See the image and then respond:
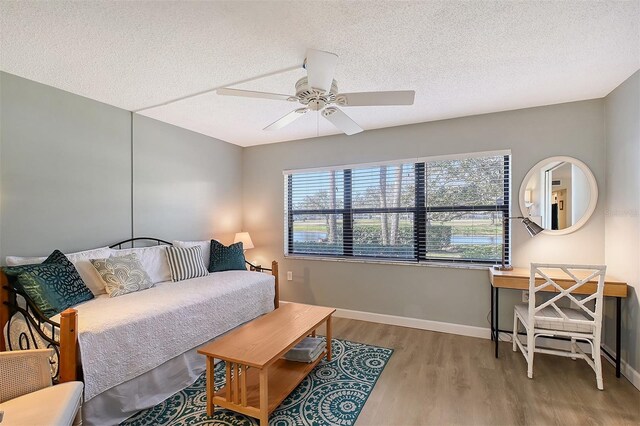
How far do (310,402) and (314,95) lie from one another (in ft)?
6.89

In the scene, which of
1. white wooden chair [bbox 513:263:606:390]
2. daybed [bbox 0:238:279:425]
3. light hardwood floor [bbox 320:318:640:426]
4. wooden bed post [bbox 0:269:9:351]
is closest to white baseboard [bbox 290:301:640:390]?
light hardwood floor [bbox 320:318:640:426]

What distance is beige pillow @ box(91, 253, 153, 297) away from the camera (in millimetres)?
2471

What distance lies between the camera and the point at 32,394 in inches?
55.4

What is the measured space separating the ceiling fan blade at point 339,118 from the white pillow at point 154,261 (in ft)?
7.33

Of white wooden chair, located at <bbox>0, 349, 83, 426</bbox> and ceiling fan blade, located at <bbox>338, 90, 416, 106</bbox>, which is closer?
white wooden chair, located at <bbox>0, 349, 83, 426</bbox>

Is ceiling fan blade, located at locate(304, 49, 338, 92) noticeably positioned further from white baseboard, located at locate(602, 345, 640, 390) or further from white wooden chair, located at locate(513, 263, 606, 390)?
white baseboard, located at locate(602, 345, 640, 390)

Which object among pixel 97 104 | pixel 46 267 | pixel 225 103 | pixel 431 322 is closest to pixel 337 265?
pixel 431 322

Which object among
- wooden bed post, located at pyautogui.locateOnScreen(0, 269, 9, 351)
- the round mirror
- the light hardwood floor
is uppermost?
the round mirror

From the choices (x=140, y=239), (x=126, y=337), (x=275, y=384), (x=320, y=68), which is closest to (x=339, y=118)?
(x=320, y=68)

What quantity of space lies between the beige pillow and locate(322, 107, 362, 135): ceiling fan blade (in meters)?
2.13

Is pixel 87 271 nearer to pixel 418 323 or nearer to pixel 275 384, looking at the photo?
pixel 275 384

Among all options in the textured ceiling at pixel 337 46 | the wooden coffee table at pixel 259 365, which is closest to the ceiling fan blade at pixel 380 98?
the textured ceiling at pixel 337 46

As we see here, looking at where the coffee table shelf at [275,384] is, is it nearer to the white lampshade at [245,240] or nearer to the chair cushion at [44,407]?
the chair cushion at [44,407]

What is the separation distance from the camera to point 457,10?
1617 millimetres
